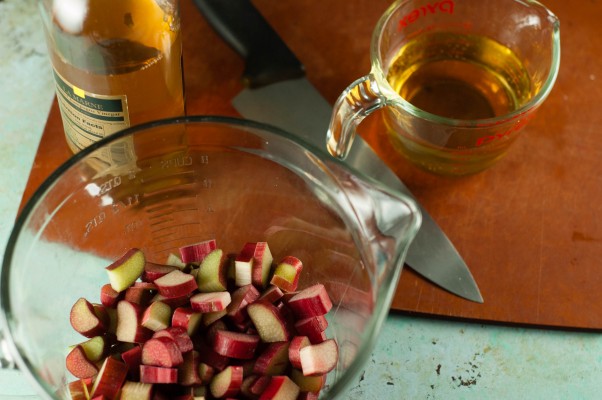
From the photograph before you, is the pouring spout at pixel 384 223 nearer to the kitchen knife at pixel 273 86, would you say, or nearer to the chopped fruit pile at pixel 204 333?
the chopped fruit pile at pixel 204 333

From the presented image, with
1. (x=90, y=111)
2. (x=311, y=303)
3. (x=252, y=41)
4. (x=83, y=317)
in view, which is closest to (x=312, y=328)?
(x=311, y=303)

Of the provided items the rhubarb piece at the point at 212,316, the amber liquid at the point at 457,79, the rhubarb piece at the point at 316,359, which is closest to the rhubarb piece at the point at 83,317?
the rhubarb piece at the point at 212,316

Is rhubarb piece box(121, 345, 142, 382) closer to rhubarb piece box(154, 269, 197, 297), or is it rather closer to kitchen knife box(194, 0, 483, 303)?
rhubarb piece box(154, 269, 197, 297)

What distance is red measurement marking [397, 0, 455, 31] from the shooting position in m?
1.17

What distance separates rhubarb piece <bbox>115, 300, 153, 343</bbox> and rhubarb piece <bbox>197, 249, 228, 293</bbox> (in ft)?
0.23

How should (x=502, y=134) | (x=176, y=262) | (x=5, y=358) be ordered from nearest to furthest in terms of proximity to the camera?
(x=5, y=358) → (x=176, y=262) → (x=502, y=134)

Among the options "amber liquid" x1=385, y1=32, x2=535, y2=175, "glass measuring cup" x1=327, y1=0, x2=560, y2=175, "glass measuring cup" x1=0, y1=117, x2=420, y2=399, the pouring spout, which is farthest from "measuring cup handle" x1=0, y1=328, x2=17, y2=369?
"amber liquid" x1=385, y1=32, x2=535, y2=175

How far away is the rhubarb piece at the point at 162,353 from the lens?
842 millimetres

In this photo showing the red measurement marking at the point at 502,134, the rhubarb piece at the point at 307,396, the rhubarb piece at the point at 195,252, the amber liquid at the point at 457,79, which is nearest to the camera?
the rhubarb piece at the point at 307,396

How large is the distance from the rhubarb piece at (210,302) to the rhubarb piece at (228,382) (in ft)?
0.20

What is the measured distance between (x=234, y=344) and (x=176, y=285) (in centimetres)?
9

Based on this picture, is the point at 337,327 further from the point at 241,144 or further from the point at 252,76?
the point at 252,76

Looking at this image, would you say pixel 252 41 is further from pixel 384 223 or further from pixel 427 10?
pixel 384 223

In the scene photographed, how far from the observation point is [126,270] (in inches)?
36.0
